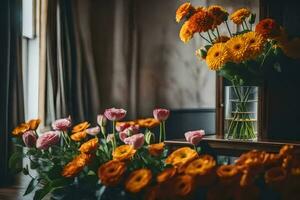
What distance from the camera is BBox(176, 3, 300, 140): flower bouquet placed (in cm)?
142

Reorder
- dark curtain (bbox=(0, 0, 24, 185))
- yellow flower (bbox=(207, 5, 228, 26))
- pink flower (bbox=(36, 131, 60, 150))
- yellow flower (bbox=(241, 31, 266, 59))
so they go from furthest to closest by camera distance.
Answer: dark curtain (bbox=(0, 0, 24, 185)) → yellow flower (bbox=(207, 5, 228, 26)) → yellow flower (bbox=(241, 31, 266, 59)) → pink flower (bbox=(36, 131, 60, 150))

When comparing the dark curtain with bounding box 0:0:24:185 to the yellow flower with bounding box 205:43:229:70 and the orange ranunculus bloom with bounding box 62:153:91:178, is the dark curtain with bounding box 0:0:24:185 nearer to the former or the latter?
the yellow flower with bounding box 205:43:229:70

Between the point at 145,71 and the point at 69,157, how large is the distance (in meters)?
3.23

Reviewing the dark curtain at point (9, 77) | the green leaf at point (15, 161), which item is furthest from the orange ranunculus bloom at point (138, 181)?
the dark curtain at point (9, 77)

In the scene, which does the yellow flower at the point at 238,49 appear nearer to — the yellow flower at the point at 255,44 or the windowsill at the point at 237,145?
the yellow flower at the point at 255,44

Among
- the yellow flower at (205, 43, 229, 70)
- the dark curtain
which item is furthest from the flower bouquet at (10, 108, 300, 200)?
the dark curtain

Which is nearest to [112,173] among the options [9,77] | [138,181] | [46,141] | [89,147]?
[138,181]

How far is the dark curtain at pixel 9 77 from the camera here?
2.69 metres

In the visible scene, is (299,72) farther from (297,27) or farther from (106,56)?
(106,56)

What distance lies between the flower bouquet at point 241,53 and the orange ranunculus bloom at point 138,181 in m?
0.77

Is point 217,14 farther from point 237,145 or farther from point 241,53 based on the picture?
point 237,145

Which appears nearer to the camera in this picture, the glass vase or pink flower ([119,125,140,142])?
pink flower ([119,125,140,142])

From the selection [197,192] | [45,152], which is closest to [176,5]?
[45,152]

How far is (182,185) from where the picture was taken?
2.27 ft
